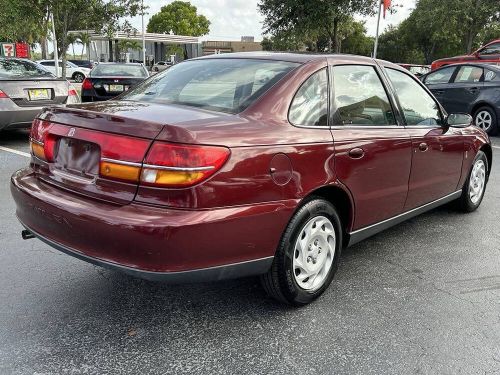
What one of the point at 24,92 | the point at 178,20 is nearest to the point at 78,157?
the point at 24,92

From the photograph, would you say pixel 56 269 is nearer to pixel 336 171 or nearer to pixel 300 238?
Answer: pixel 300 238

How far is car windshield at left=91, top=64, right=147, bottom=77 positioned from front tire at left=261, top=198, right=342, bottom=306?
358 inches

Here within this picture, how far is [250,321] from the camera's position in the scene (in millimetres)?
2834

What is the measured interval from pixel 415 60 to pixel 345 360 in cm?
5190

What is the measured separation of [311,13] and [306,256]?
20.5 metres

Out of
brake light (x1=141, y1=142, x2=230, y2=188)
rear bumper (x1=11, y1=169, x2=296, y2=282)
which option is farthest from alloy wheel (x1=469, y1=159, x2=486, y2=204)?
brake light (x1=141, y1=142, x2=230, y2=188)

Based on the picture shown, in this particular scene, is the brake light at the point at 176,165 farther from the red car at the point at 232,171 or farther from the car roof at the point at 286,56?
the car roof at the point at 286,56

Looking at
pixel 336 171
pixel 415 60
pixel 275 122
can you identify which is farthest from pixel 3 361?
pixel 415 60

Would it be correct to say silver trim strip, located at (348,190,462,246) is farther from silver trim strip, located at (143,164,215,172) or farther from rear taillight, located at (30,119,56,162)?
rear taillight, located at (30,119,56,162)

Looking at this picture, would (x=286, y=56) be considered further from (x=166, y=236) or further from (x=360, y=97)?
(x=166, y=236)

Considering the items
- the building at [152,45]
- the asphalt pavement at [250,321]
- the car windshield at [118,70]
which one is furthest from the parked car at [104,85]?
the building at [152,45]

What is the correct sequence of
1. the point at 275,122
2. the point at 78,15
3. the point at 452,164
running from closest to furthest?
the point at 275,122 < the point at 452,164 < the point at 78,15

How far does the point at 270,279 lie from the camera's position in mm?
2789

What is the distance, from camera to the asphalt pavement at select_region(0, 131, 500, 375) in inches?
96.2
